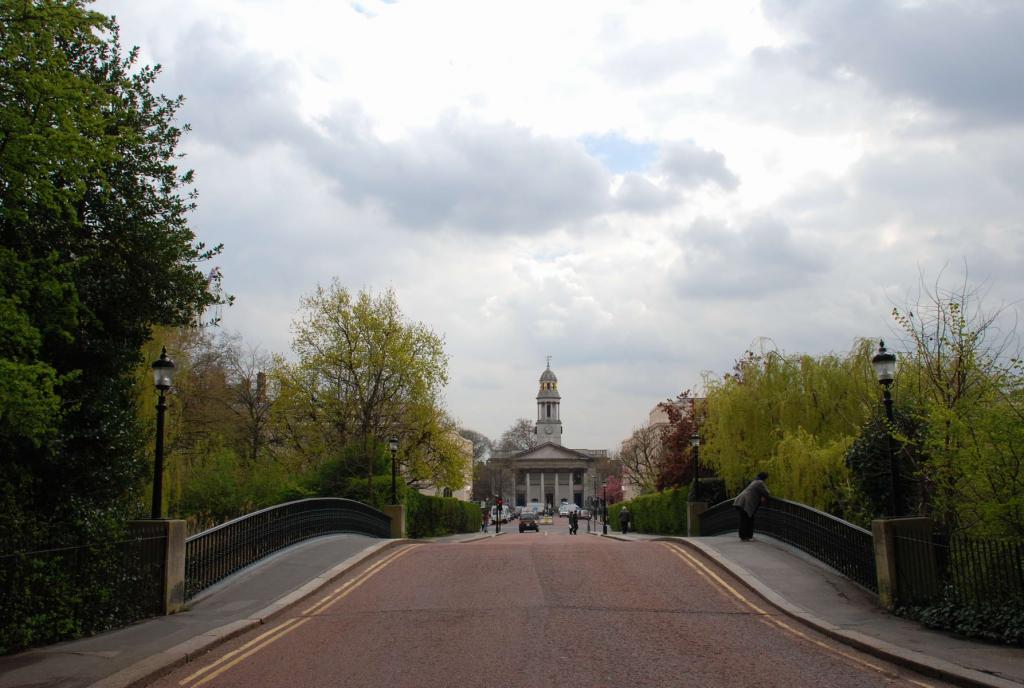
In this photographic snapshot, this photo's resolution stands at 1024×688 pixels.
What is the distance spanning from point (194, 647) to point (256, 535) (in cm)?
732

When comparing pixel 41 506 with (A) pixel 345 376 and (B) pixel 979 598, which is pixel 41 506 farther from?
(A) pixel 345 376

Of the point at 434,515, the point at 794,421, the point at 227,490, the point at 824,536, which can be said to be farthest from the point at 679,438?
the point at 824,536

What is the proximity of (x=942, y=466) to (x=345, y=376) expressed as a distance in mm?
32530

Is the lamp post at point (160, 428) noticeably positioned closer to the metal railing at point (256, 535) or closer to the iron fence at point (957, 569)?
the metal railing at point (256, 535)

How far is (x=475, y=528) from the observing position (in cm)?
5850

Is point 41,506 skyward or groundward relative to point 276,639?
skyward

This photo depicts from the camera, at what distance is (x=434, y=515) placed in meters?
42.9

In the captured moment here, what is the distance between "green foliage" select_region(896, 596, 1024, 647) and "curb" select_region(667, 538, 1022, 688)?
1.18m

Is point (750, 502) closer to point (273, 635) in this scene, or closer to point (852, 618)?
point (852, 618)

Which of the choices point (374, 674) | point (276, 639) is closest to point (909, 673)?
point (374, 674)

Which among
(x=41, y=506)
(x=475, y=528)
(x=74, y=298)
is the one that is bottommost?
(x=475, y=528)

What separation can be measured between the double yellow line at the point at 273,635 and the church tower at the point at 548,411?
13755 cm

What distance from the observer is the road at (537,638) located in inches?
350

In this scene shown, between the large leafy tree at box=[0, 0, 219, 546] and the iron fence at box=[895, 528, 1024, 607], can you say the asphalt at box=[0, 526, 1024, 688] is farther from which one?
the large leafy tree at box=[0, 0, 219, 546]
